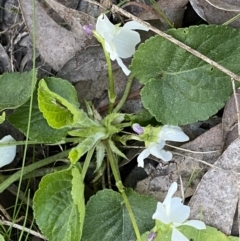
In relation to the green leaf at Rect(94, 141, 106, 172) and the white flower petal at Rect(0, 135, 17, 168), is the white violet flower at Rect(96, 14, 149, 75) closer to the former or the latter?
the green leaf at Rect(94, 141, 106, 172)

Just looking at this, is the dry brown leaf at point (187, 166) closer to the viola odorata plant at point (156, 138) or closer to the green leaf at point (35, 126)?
the viola odorata plant at point (156, 138)

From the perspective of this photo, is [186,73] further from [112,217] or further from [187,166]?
[112,217]

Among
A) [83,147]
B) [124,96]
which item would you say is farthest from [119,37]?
[83,147]

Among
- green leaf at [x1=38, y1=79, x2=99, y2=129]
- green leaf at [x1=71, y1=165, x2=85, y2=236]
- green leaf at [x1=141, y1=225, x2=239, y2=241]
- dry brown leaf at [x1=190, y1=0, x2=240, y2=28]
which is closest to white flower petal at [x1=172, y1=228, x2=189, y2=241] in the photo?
green leaf at [x1=141, y1=225, x2=239, y2=241]

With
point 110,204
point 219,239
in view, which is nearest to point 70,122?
point 110,204

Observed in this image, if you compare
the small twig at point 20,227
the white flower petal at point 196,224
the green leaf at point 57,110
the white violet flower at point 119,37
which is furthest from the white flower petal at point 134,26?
the small twig at point 20,227
